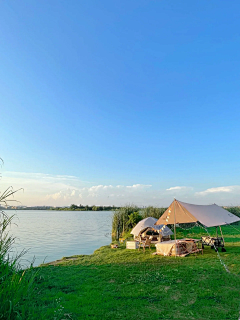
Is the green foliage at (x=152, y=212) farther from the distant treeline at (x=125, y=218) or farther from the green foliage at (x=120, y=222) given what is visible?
the green foliage at (x=120, y=222)

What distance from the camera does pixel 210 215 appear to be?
1084 centimetres

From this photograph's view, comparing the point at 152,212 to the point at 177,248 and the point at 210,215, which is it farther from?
the point at 177,248

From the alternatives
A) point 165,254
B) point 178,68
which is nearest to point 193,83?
point 178,68

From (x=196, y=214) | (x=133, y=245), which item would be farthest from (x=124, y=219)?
(x=196, y=214)

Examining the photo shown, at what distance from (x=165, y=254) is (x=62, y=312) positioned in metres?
6.86

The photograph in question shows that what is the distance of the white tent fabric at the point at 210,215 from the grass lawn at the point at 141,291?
5.69 feet

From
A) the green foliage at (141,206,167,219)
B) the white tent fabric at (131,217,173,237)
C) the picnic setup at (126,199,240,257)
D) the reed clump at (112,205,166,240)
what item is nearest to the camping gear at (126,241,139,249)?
the picnic setup at (126,199,240,257)

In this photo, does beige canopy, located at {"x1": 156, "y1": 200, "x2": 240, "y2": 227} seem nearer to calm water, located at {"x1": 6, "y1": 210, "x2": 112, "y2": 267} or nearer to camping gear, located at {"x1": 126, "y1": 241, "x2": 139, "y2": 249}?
camping gear, located at {"x1": 126, "y1": 241, "x2": 139, "y2": 249}

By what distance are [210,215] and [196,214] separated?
3.30ft

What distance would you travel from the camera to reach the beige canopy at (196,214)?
10.4 metres

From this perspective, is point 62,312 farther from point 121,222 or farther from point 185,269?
point 121,222

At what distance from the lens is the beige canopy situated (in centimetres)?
1037

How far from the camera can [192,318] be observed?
4.14 metres

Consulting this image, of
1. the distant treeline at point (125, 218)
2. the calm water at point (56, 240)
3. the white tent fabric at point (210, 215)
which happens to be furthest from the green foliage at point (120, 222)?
the white tent fabric at point (210, 215)
